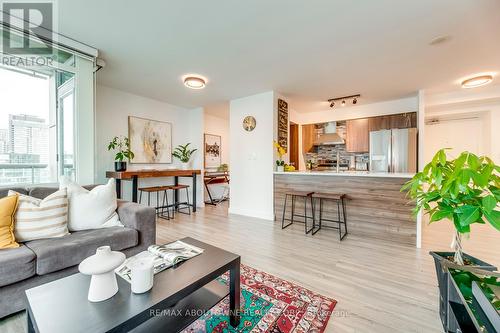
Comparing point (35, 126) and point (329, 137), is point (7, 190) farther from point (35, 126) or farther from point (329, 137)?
point (329, 137)

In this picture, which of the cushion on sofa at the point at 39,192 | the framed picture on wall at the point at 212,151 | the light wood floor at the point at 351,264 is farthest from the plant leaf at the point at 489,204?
Answer: the framed picture on wall at the point at 212,151

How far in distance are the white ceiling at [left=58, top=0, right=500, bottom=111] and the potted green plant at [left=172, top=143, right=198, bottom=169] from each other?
1.64 m

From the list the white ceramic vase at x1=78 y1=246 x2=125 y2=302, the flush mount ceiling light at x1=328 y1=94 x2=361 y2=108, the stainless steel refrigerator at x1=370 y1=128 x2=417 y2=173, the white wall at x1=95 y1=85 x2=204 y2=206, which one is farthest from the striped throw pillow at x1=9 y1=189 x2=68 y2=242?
the stainless steel refrigerator at x1=370 y1=128 x2=417 y2=173

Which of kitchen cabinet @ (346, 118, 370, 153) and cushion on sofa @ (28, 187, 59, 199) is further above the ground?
kitchen cabinet @ (346, 118, 370, 153)

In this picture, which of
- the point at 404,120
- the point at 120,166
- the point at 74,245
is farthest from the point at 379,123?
the point at 74,245

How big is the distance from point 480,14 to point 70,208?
431cm

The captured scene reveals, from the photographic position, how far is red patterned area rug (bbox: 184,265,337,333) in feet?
4.53

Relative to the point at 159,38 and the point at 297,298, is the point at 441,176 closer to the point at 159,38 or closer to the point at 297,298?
the point at 297,298

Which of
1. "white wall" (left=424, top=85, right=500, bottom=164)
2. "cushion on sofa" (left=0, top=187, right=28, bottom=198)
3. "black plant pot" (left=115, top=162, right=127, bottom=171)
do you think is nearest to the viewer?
"cushion on sofa" (left=0, top=187, right=28, bottom=198)

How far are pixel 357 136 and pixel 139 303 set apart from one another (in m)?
5.33

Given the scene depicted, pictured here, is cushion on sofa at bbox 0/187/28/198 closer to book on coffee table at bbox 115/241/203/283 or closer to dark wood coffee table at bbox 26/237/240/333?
dark wood coffee table at bbox 26/237/240/333

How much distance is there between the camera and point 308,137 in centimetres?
585

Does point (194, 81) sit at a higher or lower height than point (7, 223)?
higher

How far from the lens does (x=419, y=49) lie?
8.32ft
